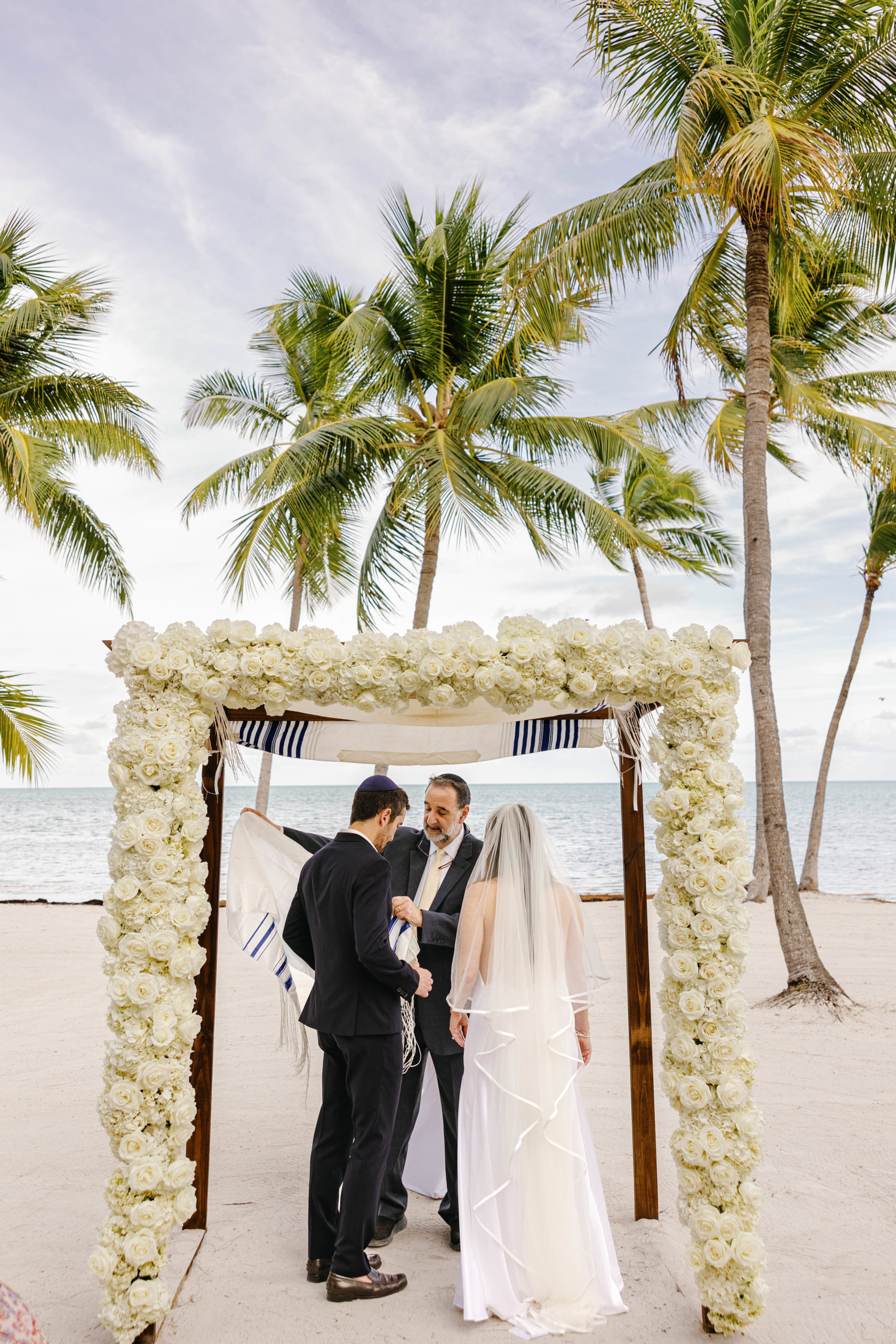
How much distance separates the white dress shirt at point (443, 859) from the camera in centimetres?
454

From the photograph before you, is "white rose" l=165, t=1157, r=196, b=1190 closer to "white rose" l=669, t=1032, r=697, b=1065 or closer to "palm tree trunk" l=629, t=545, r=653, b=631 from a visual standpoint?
"white rose" l=669, t=1032, r=697, b=1065

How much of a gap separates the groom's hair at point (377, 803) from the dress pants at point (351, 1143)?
36.4 inches

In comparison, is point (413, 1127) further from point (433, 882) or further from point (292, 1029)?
point (433, 882)

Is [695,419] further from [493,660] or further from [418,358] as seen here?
[493,660]

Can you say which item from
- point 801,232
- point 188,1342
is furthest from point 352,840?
point 801,232

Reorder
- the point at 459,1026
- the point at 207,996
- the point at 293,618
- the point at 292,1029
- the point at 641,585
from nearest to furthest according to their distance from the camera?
the point at 459,1026 < the point at 207,996 < the point at 292,1029 < the point at 293,618 < the point at 641,585

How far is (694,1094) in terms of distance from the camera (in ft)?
11.4

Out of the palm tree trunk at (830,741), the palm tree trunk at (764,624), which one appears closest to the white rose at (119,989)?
the palm tree trunk at (764,624)

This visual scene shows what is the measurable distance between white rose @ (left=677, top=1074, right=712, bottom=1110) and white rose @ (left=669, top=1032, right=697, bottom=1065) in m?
0.07

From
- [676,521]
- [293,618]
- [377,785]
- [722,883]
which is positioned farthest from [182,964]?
[676,521]

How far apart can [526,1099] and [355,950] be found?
36.7 inches

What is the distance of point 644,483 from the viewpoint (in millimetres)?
21906

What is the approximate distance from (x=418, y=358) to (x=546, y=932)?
10.6m

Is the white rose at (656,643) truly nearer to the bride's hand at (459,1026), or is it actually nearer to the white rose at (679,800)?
the white rose at (679,800)
